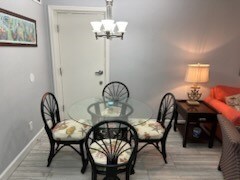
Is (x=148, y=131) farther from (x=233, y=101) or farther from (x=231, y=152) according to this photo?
(x=233, y=101)

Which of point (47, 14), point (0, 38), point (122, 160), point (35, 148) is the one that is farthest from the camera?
point (47, 14)

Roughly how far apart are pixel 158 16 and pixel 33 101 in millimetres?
2419

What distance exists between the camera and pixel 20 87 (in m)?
2.21

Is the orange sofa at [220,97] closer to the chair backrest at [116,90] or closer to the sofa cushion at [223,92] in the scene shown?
the sofa cushion at [223,92]

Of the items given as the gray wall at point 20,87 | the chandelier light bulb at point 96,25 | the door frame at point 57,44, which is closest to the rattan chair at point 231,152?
the chandelier light bulb at point 96,25

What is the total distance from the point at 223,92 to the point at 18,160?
3.27 metres

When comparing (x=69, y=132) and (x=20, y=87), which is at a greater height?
(x=20, y=87)

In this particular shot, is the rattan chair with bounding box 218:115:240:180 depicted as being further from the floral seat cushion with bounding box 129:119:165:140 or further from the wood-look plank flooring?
the floral seat cushion with bounding box 129:119:165:140

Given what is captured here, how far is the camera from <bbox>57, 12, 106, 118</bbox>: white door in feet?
9.77

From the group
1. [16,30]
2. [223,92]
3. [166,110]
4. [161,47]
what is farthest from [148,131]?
[16,30]

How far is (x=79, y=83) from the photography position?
10.7 ft

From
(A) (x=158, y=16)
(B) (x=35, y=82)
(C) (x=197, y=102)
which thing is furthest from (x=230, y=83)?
(B) (x=35, y=82)

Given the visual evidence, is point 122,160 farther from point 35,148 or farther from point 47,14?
point 47,14

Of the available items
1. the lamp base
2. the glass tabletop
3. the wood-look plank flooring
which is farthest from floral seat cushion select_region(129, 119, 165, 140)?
the lamp base
